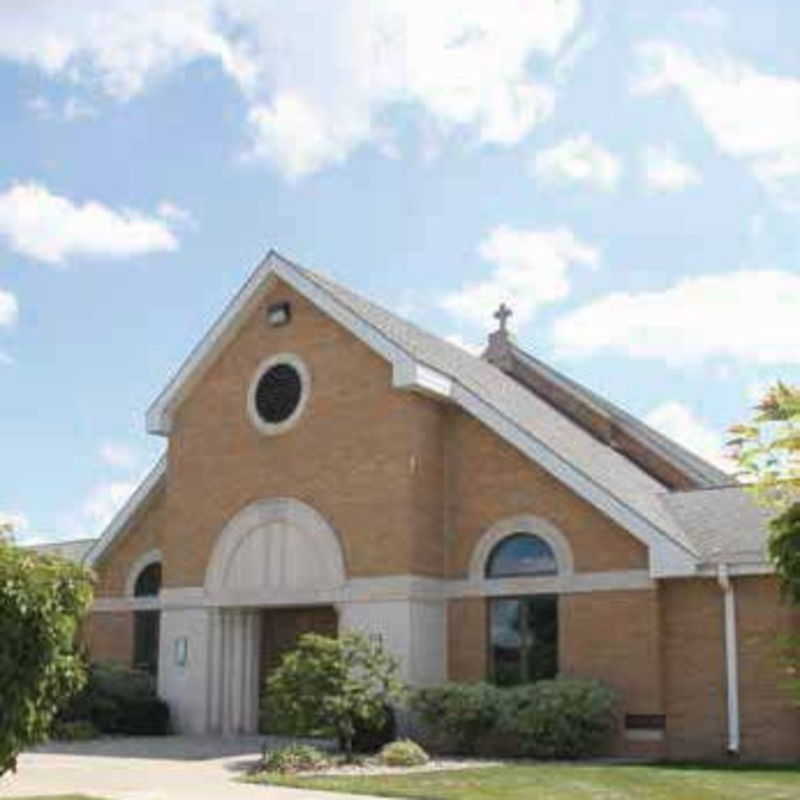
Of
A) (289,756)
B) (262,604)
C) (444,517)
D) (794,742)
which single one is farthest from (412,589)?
(794,742)

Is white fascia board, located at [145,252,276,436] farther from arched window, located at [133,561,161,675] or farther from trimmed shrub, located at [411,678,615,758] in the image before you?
trimmed shrub, located at [411,678,615,758]

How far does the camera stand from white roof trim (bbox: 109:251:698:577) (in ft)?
79.8

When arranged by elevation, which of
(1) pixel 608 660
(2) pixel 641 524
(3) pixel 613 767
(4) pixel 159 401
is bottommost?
(3) pixel 613 767

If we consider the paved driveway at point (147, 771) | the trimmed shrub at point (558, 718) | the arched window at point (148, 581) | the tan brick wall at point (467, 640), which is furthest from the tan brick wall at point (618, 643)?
the arched window at point (148, 581)

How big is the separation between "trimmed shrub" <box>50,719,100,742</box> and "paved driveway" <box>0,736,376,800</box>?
1.60ft

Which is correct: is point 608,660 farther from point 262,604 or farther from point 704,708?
point 262,604

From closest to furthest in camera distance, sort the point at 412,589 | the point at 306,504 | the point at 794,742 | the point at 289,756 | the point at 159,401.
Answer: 1. the point at 289,756
2. the point at 794,742
3. the point at 412,589
4. the point at 306,504
5. the point at 159,401

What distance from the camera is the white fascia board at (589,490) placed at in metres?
24.2

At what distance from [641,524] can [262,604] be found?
8201 mm

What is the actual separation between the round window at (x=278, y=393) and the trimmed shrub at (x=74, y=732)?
270 inches

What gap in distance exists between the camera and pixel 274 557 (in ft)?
93.0

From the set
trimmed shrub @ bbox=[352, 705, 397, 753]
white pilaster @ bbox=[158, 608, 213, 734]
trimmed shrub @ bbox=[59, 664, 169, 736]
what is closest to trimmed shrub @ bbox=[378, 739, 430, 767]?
trimmed shrub @ bbox=[352, 705, 397, 753]

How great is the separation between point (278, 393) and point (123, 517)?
6130 mm

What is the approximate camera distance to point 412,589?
86.0ft
